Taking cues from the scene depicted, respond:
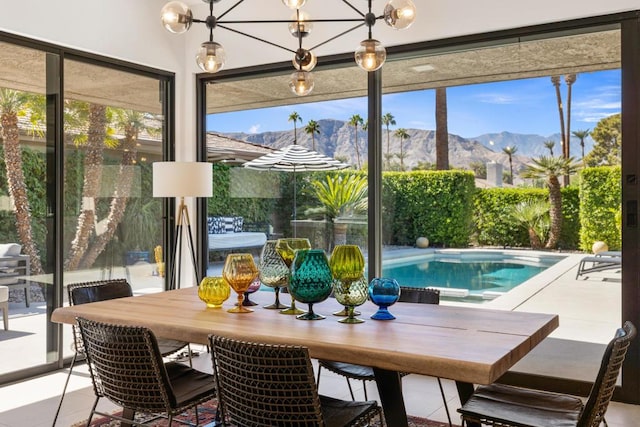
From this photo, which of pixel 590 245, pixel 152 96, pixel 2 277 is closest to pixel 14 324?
pixel 2 277

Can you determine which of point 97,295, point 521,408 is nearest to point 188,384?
point 97,295

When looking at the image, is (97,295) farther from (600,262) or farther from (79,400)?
(600,262)

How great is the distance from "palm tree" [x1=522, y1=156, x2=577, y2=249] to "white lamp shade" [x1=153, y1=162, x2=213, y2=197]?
8.73 feet

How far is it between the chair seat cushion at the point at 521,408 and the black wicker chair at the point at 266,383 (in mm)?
679

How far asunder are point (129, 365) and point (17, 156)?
277 centimetres

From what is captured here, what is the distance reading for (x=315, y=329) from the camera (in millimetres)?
2457

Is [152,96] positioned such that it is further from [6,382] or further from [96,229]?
[6,382]

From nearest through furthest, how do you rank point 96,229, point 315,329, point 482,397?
point 315,329 → point 482,397 → point 96,229

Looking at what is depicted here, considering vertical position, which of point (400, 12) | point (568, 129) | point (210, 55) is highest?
point (400, 12)

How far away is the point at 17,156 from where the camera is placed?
4.55 m

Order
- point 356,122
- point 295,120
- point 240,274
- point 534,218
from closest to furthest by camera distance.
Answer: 1. point 240,274
2. point 534,218
3. point 356,122
4. point 295,120

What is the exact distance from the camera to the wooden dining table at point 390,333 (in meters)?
2.01

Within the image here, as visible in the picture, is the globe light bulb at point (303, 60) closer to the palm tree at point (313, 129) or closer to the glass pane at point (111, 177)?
the palm tree at point (313, 129)

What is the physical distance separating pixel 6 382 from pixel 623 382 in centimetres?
431
